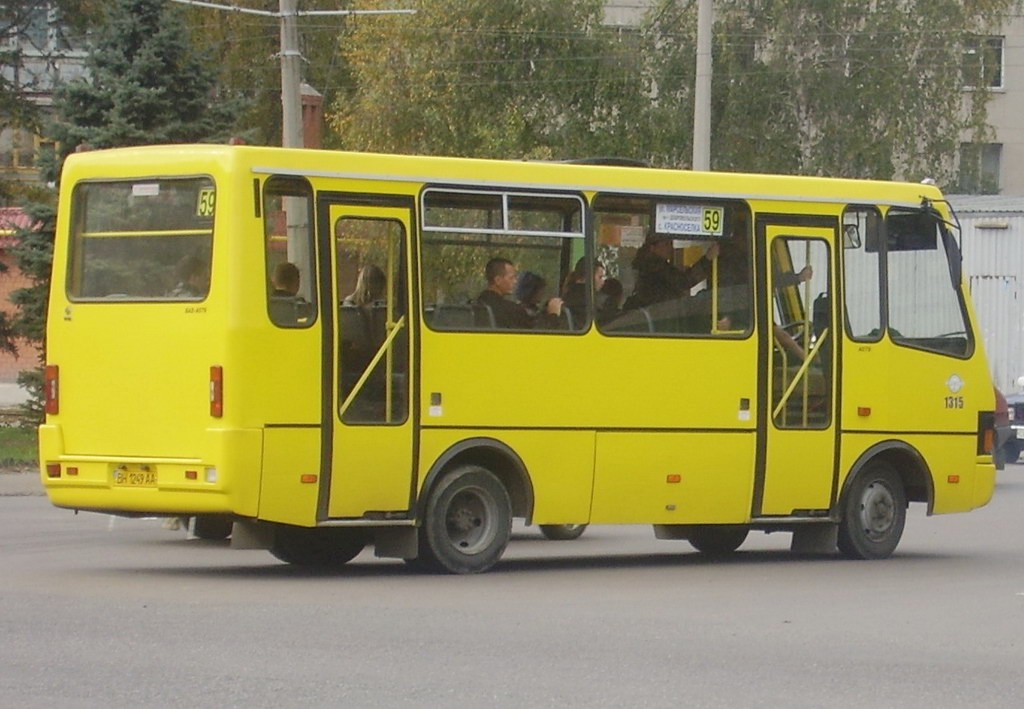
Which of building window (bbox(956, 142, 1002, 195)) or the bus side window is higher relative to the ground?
building window (bbox(956, 142, 1002, 195))

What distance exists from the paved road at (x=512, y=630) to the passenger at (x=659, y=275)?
6.46 feet

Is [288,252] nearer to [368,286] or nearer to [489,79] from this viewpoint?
[368,286]

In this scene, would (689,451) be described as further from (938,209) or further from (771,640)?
(771,640)

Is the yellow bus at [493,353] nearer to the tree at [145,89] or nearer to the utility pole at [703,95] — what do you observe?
the utility pole at [703,95]

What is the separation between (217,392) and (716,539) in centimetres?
542

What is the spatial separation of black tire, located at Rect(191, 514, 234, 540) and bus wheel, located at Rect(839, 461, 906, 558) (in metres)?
4.68

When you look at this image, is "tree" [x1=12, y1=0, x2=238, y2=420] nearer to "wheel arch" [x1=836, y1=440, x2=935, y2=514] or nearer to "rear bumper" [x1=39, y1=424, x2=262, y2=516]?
"wheel arch" [x1=836, y1=440, x2=935, y2=514]

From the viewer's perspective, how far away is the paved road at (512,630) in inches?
372

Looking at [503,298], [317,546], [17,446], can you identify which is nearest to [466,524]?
[317,546]

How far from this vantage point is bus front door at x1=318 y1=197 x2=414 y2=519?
14.2m

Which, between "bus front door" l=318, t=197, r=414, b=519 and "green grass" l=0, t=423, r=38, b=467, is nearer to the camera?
"bus front door" l=318, t=197, r=414, b=519

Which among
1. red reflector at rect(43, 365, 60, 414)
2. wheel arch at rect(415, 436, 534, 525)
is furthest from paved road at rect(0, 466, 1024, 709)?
red reflector at rect(43, 365, 60, 414)

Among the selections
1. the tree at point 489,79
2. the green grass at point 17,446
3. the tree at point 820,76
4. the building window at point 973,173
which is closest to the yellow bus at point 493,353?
the green grass at point 17,446

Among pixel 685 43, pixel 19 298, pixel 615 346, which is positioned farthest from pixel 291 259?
pixel 685 43
